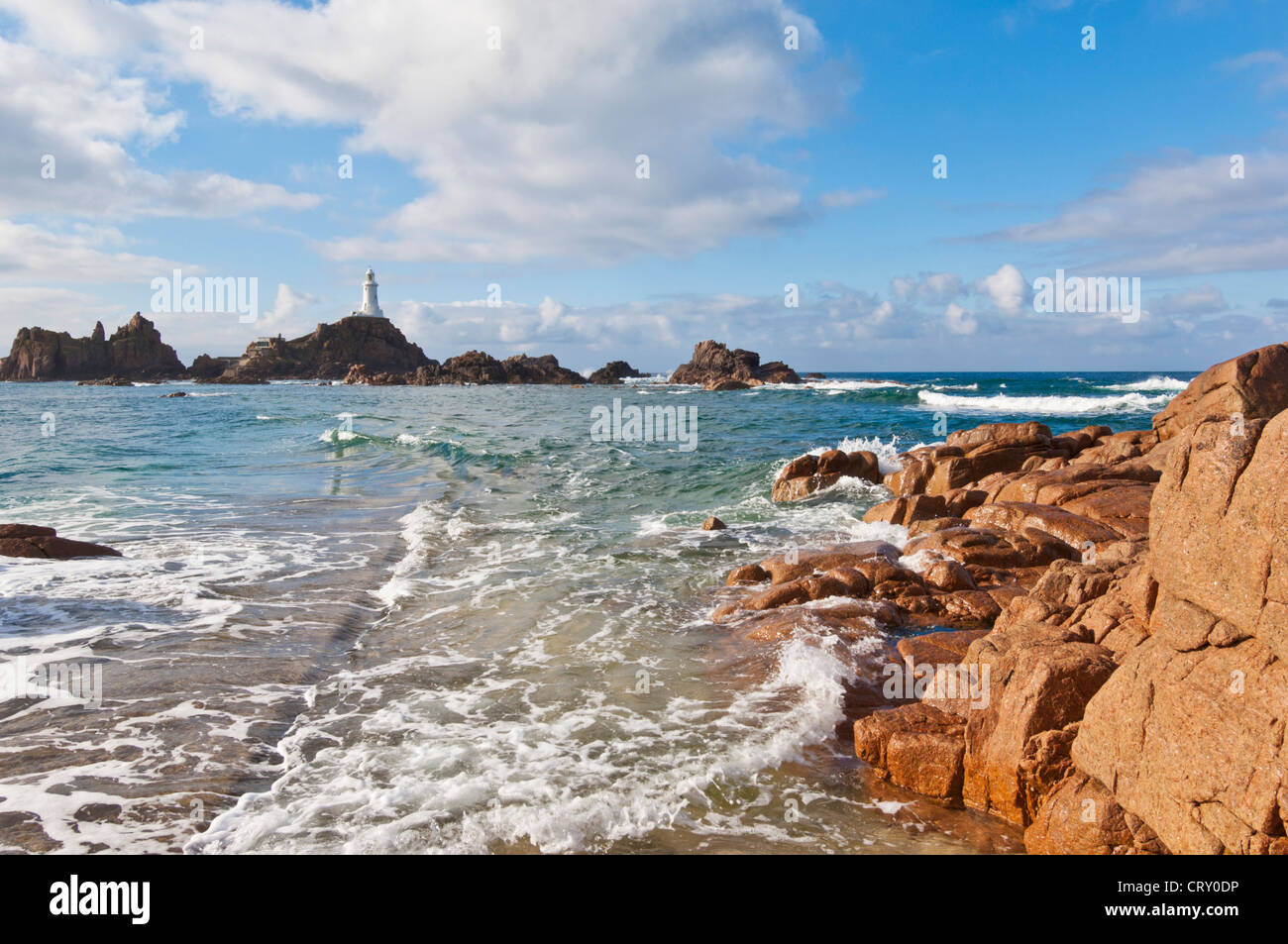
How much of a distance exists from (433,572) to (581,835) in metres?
8.01

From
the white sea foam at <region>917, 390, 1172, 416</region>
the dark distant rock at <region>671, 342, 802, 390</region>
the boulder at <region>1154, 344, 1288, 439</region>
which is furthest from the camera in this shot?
the dark distant rock at <region>671, 342, 802, 390</region>

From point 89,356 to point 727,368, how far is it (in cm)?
10993

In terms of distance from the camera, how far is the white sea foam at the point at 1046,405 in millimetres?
47469

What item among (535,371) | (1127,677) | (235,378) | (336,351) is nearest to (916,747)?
(1127,677)

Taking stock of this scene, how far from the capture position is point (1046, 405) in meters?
52.3

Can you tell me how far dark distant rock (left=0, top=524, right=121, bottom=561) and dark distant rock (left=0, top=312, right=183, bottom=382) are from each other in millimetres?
131588

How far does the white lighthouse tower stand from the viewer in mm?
137625

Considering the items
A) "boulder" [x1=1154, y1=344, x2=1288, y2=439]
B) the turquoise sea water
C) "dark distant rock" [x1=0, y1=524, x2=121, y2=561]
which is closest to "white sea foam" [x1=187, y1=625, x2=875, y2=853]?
the turquoise sea water

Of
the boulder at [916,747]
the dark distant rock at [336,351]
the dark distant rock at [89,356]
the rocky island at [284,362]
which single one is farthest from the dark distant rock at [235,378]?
the boulder at [916,747]

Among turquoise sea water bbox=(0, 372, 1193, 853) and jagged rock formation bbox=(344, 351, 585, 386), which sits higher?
jagged rock formation bbox=(344, 351, 585, 386)

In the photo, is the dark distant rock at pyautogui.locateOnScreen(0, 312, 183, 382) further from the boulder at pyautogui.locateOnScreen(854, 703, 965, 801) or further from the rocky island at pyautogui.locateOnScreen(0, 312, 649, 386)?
the boulder at pyautogui.locateOnScreen(854, 703, 965, 801)

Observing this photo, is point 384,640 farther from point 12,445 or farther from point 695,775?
point 12,445

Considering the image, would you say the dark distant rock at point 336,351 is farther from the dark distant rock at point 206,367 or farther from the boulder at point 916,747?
the boulder at point 916,747

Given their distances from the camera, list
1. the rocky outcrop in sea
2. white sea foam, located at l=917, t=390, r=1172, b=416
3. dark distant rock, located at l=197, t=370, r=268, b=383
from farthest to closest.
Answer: dark distant rock, located at l=197, t=370, r=268, b=383 → white sea foam, located at l=917, t=390, r=1172, b=416 → the rocky outcrop in sea
